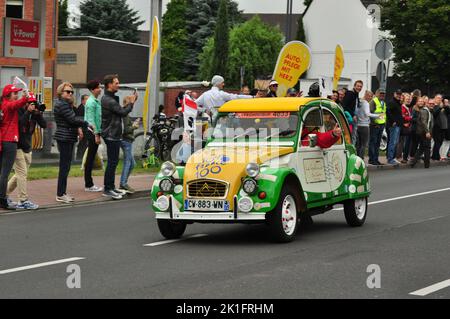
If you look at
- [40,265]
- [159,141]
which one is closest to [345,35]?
[159,141]

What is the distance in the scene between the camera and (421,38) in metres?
61.2

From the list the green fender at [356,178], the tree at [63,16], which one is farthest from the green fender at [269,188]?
the tree at [63,16]

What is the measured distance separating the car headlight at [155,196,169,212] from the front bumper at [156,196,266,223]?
42mm

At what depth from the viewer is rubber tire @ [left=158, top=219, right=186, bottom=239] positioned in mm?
12141

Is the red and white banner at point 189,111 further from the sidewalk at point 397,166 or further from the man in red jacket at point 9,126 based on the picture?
the sidewalk at point 397,166

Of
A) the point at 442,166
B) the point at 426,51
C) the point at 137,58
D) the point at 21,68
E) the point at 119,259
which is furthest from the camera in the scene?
A: the point at 137,58

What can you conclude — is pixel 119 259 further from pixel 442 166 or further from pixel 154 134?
pixel 442 166

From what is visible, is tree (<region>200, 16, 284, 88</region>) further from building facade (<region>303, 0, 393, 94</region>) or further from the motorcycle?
the motorcycle

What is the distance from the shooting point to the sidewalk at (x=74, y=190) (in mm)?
16825

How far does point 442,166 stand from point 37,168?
12.4 m

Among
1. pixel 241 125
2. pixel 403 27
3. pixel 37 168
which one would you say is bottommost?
pixel 37 168

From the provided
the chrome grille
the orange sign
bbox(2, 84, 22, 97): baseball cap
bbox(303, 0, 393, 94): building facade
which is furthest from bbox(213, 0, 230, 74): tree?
the chrome grille

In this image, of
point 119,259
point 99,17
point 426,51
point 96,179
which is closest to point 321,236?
point 119,259

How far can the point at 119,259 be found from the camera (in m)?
10.5
